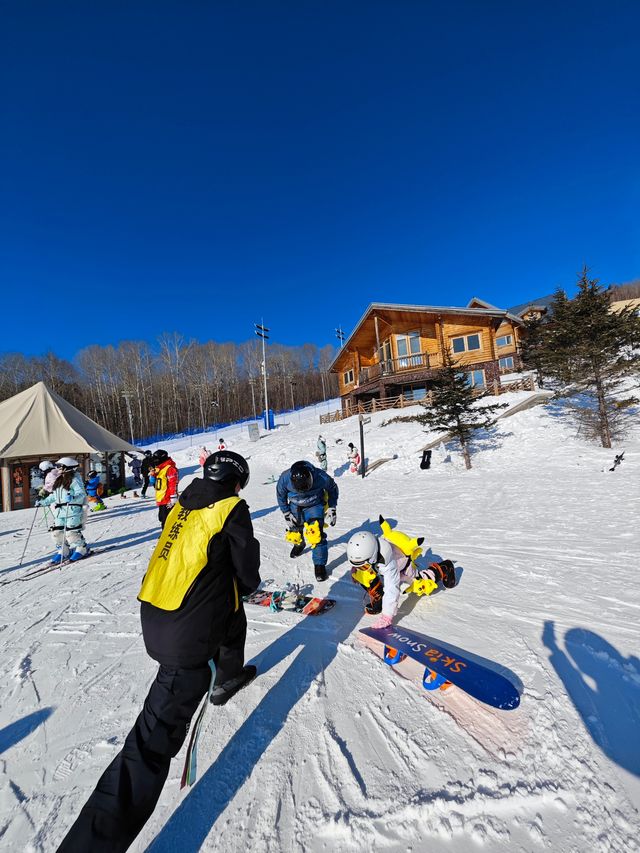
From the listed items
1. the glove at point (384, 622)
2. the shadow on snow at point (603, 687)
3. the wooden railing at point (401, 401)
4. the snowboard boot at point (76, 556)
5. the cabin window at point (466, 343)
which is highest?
the cabin window at point (466, 343)

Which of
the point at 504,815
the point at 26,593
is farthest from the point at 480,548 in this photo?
the point at 26,593

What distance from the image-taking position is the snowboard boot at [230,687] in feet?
8.25

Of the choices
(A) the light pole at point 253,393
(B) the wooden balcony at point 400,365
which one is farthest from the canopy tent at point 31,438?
(A) the light pole at point 253,393

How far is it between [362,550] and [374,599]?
813 mm

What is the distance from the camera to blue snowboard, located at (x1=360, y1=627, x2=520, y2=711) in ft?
7.39

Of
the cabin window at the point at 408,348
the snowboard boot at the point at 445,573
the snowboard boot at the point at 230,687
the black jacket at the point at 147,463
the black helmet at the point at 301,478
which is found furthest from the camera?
the cabin window at the point at 408,348

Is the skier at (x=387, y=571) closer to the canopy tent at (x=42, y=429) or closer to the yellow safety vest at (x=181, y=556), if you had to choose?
the yellow safety vest at (x=181, y=556)

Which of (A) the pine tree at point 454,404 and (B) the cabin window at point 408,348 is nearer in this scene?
(A) the pine tree at point 454,404

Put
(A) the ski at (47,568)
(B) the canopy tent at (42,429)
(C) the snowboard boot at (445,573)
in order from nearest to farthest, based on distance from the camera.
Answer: (C) the snowboard boot at (445,573) → (A) the ski at (47,568) → (B) the canopy tent at (42,429)

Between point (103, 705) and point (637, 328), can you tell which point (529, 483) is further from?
point (103, 705)

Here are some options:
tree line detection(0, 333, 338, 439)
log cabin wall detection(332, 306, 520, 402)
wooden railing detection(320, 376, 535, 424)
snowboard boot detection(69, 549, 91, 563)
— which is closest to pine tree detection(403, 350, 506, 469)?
wooden railing detection(320, 376, 535, 424)

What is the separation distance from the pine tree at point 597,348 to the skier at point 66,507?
50.0 feet

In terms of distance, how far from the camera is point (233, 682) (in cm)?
257

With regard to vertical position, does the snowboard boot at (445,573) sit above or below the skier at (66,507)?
below
